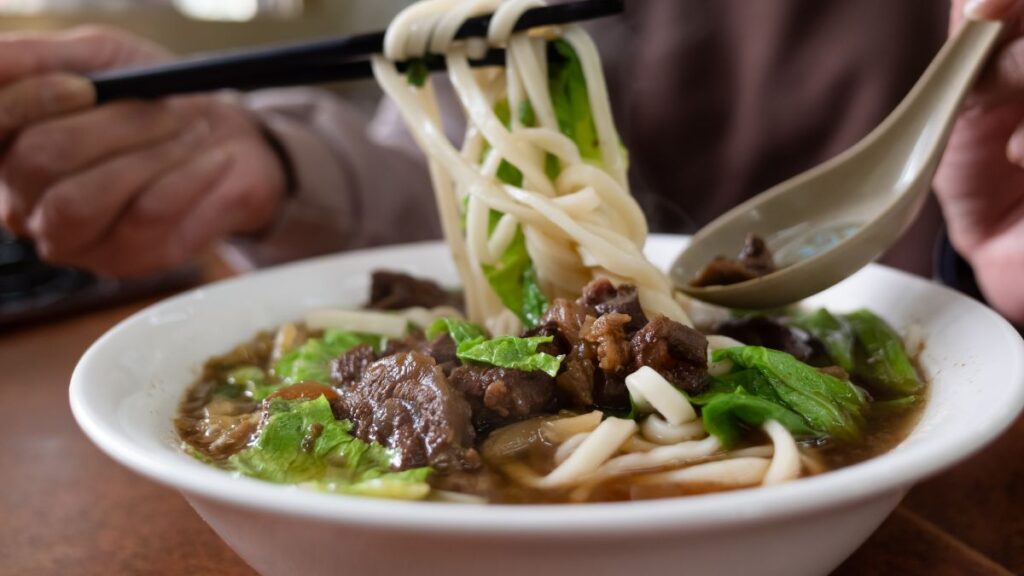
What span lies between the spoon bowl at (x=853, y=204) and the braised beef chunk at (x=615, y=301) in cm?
35

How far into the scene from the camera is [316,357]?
2.01 m

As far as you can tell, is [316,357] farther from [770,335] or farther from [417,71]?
[770,335]

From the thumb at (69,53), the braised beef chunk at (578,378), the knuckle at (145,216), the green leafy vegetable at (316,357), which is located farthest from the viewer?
Result: the knuckle at (145,216)

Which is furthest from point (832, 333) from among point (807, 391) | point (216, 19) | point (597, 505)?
point (216, 19)

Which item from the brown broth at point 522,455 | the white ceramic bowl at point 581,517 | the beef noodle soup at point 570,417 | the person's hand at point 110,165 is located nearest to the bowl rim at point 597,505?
the white ceramic bowl at point 581,517

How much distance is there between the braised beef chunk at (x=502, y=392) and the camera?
1.57 meters

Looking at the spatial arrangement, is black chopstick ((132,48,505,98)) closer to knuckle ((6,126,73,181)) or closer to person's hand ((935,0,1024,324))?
knuckle ((6,126,73,181))

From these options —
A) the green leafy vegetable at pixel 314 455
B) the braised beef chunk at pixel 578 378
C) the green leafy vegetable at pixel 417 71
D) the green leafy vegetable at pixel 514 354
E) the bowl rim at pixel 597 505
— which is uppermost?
the green leafy vegetable at pixel 417 71

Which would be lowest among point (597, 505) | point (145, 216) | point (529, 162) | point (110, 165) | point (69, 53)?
point (145, 216)

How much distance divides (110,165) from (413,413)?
197 cm

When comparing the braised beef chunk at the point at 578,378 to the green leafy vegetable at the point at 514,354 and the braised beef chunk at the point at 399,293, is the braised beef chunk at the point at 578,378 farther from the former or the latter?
the braised beef chunk at the point at 399,293

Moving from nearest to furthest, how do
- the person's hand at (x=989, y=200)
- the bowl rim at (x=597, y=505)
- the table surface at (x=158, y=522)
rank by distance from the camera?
the bowl rim at (x=597, y=505)
the table surface at (x=158, y=522)
the person's hand at (x=989, y=200)

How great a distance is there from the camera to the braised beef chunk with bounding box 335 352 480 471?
1.45m

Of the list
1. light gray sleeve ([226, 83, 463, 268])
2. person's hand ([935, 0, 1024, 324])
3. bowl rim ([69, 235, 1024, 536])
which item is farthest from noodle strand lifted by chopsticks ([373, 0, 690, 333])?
light gray sleeve ([226, 83, 463, 268])
